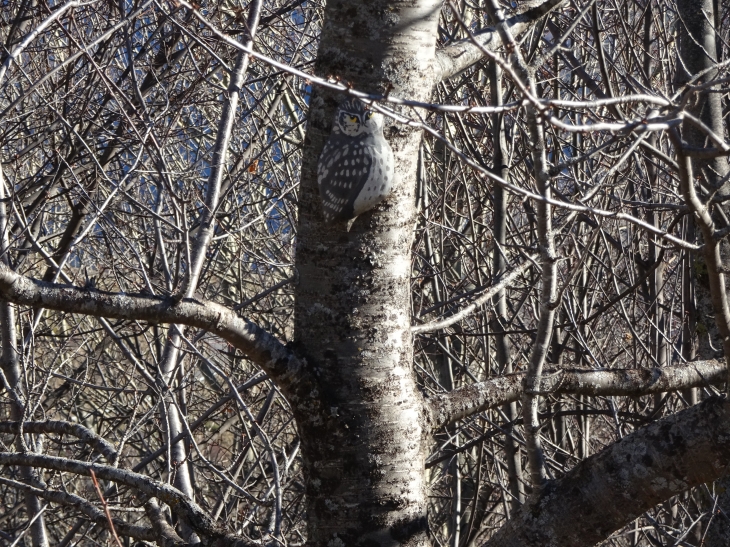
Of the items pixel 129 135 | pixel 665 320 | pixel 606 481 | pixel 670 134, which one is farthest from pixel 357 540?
pixel 665 320

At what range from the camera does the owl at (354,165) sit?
5.09 feet

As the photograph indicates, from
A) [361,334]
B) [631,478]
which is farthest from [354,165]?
[631,478]

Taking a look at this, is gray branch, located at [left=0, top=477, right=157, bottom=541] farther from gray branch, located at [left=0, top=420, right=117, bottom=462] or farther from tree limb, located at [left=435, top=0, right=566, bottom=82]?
tree limb, located at [left=435, top=0, right=566, bottom=82]

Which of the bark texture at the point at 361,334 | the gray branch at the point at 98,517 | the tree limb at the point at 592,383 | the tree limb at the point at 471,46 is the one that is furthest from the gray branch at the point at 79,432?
the tree limb at the point at 471,46

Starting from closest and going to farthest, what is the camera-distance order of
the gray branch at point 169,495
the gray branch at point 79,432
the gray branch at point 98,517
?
the gray branch at point 169,495 < the gray branch at point 98,517 < the gray branch at point 79,432

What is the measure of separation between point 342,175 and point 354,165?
3cm

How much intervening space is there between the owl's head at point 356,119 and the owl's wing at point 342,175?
0.02 meters

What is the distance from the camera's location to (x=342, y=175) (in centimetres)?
156

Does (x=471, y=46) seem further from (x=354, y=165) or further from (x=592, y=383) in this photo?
(x=592, y=383)

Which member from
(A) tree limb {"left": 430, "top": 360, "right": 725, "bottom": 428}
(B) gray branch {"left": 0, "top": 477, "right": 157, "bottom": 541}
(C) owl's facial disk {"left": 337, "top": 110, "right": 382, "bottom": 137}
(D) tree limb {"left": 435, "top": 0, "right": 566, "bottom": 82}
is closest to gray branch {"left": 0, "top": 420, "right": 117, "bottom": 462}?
(B) gray branch {"left": 0, "top": 477, "right": 157, "bottom": 541}

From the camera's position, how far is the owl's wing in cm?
154

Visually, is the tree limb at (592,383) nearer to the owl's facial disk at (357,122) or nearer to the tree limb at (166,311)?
the tree limb at (166,311)

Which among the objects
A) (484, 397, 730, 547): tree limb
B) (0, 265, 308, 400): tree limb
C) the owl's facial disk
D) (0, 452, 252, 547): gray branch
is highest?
the owl's facial disk

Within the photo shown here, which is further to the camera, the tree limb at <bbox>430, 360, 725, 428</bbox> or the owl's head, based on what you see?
the tree limb at <bbox>430, 360, 725, 428</bbox>
